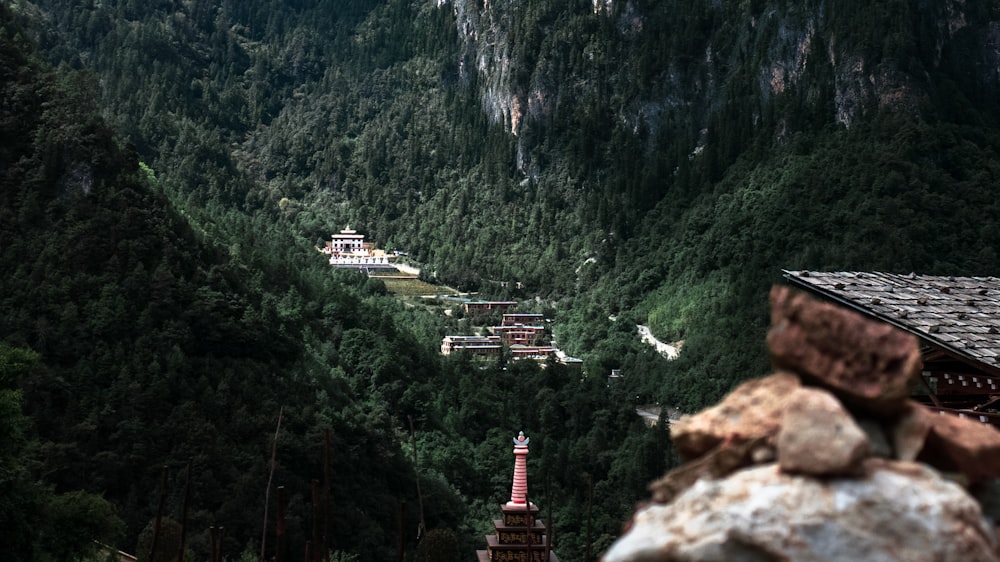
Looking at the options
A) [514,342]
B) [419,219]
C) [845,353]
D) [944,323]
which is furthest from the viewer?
[419,219]

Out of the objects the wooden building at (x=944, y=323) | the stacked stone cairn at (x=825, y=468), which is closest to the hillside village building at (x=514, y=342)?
the wooden building at (x=944, y=323)

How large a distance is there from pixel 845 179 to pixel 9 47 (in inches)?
2149

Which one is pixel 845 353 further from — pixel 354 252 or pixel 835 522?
pixel 354 252

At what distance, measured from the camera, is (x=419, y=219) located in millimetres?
139375

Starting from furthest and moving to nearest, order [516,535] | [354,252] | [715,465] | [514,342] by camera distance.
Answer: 1. [354,252]
2. [514,342]
3. [516,535]
4. [715,465]

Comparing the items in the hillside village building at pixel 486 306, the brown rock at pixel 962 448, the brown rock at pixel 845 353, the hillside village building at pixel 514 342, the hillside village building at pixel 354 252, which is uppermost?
the brown rock at pixel 845 353

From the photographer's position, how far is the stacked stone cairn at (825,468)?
13.1 ft

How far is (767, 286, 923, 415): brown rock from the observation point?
4.23 metres

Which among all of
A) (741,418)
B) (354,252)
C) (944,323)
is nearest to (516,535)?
(944,323)

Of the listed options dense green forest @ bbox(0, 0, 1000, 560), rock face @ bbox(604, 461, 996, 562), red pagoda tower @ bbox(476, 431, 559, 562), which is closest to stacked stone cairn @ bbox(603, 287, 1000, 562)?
rock face @ bbox(604, 461, 996, 562)

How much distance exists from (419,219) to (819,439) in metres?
136

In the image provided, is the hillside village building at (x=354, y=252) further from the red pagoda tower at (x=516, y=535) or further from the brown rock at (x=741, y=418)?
the brown rock at (x=741, y=418)

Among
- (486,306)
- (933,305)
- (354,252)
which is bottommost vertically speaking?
(486,306)

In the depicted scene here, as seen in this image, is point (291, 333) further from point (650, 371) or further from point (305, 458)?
point (650, 371)
